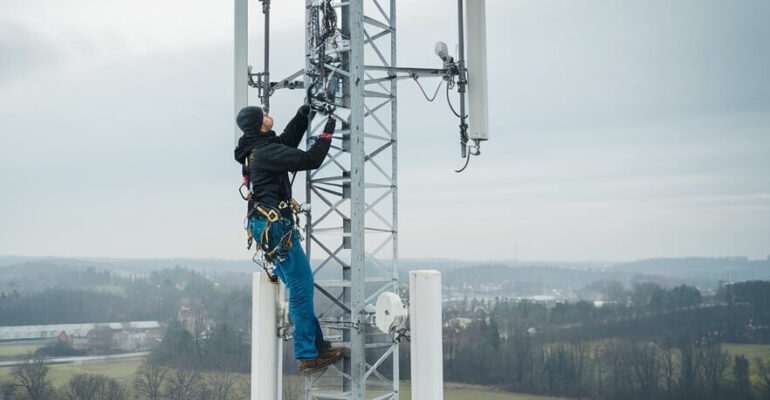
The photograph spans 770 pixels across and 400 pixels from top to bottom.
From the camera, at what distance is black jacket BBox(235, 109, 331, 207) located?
5504 mm

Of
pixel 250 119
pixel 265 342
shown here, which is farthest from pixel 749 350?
pixel 250 119

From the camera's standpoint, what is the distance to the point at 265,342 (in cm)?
597

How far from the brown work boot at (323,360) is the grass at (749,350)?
160 feet

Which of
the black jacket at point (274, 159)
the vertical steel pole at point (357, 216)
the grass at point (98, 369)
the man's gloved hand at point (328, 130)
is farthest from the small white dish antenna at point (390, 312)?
the grass at point (98, 369)

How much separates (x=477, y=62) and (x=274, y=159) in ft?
7.68

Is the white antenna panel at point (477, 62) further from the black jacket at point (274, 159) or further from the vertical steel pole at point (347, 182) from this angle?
the black jacket at point (274, 159)

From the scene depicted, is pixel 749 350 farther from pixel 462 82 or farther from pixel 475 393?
pixel 462 82

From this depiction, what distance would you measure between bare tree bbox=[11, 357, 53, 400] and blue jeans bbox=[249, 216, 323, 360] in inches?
1603

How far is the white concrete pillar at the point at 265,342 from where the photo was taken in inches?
234

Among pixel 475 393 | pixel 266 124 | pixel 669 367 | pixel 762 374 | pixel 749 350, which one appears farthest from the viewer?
pixel 669 367

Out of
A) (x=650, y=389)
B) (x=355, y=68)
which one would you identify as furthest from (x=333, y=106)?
(x=650, y=389)

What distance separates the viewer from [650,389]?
4812cm

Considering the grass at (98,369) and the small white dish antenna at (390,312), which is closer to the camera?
the small white dish antenna at (390,312)

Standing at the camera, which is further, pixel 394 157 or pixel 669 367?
pixel 669 367
